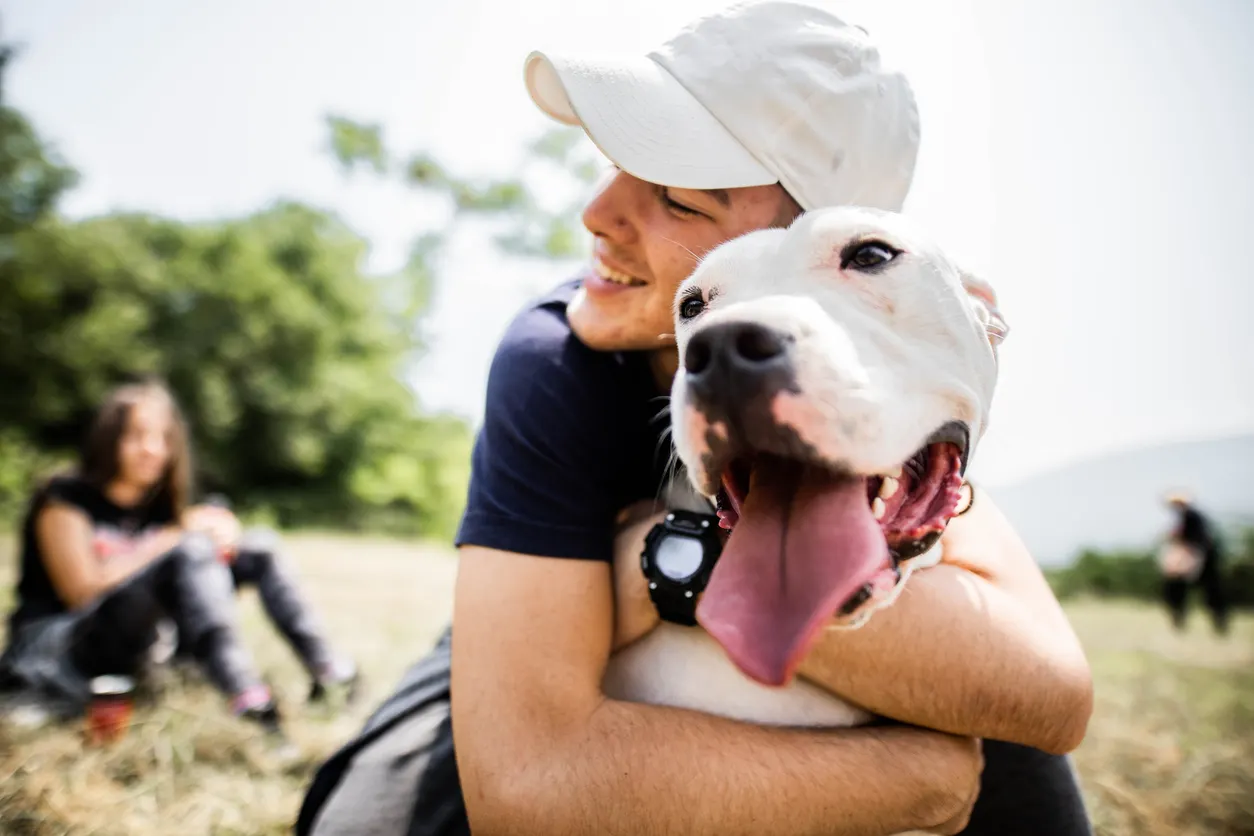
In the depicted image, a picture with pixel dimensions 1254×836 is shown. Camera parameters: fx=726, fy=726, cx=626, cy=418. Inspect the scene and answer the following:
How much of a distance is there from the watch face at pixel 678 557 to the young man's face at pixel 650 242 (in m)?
0.51

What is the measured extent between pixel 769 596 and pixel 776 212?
109cm

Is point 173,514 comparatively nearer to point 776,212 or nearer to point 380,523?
point 776,212

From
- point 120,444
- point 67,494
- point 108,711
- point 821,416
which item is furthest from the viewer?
point 120,444

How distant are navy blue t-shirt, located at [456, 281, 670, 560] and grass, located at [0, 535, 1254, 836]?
1783mm

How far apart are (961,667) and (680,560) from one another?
2.20 ft

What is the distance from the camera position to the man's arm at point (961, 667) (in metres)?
1.62

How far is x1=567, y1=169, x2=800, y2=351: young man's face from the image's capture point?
1.82 m

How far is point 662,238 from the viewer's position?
1.84m

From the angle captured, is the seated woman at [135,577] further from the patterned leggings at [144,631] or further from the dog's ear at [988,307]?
the dog's ear at [988,307]

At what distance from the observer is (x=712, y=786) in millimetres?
1506

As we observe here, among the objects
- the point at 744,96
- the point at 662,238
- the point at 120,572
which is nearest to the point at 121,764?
the point at 120,572

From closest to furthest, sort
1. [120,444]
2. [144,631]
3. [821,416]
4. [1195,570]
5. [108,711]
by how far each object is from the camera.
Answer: [821,416]
[108,711]
[144,631]
[120,444]
[1195,570]

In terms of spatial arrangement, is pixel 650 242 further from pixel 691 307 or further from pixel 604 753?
pixel 604 753

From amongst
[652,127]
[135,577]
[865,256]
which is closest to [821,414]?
[865,256]
